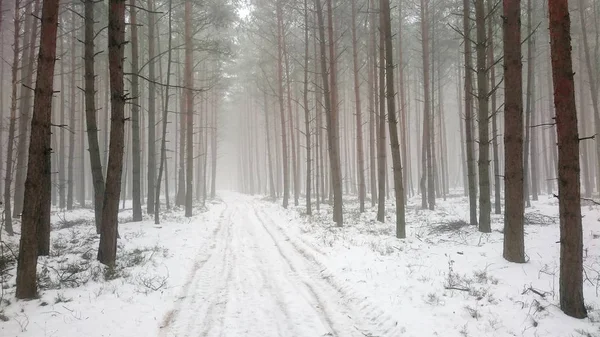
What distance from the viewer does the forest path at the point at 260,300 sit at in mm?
5113

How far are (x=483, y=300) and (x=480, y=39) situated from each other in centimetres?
801

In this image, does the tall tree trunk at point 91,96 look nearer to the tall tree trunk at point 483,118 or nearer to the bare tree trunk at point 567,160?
the bare tree trunk at point 567,160

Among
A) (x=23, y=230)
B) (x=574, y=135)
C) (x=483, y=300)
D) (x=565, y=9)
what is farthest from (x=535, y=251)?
(x=23, y=230)

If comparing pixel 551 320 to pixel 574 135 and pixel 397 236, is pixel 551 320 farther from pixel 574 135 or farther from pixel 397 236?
pixel 397 236

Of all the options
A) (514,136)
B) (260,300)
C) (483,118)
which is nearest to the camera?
(260,300)

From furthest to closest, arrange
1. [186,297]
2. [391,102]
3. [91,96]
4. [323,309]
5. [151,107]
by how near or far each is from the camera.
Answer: [151,107] → [91,96] → [391,102] → [186,297] → [323,309]

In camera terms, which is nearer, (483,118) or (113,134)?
(113,134)

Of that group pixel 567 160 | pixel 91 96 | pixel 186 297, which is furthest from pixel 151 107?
pixel 567 160

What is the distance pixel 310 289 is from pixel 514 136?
5.28 meters

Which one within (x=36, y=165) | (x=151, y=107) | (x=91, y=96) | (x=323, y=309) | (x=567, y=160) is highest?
(x=151, y=107)

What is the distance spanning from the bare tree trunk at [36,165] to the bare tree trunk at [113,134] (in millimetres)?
1457

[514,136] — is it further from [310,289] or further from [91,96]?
[91,96]

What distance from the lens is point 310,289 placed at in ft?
22.5

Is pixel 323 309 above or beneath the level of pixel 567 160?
beneath
